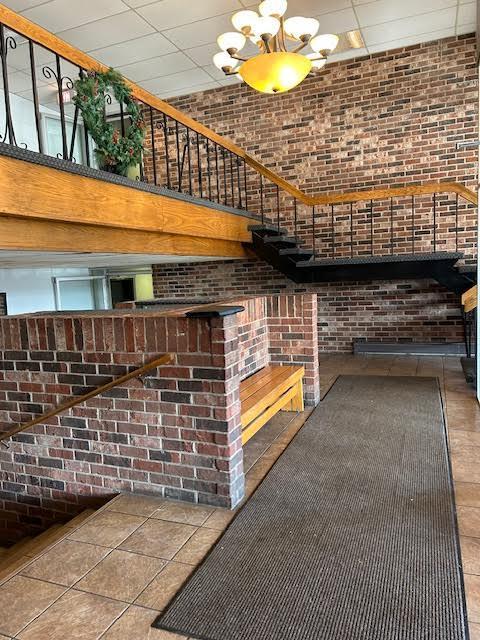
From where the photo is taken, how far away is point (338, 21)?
486 cm

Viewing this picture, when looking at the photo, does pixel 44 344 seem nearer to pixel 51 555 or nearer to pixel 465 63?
pixel 51 555

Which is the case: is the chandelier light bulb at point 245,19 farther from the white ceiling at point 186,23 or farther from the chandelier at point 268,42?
the white ceiling at point 186,23

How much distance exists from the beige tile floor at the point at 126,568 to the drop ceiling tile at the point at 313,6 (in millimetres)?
4394

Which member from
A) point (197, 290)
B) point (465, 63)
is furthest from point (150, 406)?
point (465, 63)

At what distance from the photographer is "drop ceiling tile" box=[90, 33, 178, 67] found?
5152mm

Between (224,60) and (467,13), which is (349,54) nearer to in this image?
(467,13)

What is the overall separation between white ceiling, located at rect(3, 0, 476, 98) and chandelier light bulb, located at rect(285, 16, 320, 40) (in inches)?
50.4

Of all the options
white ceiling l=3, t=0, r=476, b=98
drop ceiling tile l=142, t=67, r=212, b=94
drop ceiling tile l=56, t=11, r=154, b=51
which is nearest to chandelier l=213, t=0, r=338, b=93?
white ceiling l=3, t=0, r=476, b=98

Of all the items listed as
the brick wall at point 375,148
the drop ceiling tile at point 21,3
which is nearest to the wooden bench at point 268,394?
the brick wall at point 375,148

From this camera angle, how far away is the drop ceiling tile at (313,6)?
4453 mm

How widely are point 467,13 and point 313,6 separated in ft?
5.68

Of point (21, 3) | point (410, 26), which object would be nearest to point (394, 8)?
point (410, 26)

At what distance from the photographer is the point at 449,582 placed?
5.33 feet

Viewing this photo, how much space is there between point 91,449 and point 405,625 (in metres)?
1.75
